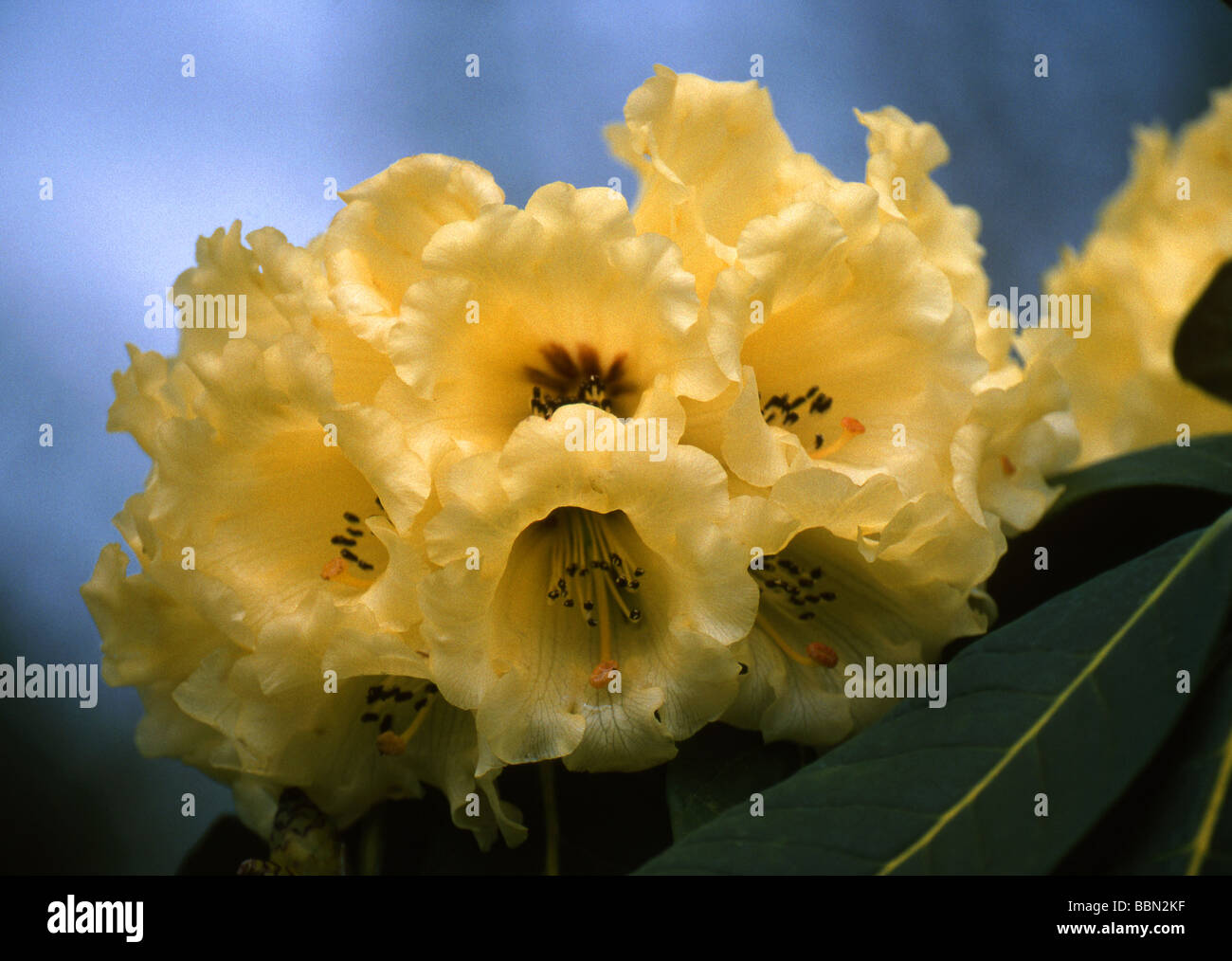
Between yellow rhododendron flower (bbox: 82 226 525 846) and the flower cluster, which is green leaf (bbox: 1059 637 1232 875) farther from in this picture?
yellow rhododendron flower (bbox: 82 226 525 846)

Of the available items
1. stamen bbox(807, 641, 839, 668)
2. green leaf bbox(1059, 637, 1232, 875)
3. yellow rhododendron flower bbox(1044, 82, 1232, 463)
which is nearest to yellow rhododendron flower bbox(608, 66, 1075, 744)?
stamen bbox(807, 641, 839, 668)

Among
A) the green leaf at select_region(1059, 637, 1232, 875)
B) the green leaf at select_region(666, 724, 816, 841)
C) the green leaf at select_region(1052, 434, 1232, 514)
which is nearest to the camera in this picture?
the green leaf at select_region(1059, 637, 1232, 875)

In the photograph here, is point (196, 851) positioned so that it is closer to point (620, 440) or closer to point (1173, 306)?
point (620, 440)

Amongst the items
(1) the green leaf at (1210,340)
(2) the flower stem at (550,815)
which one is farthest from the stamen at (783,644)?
(1) the green leaf at (1210,340)

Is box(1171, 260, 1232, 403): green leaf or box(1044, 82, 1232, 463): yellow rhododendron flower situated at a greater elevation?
box(1044, 82, 1232, 463): yellow rhododendron flower

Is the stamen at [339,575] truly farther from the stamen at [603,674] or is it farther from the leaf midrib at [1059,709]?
the leaf midrib at [1059,709]

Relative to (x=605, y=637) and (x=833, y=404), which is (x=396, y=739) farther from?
(x=833, y=404)
